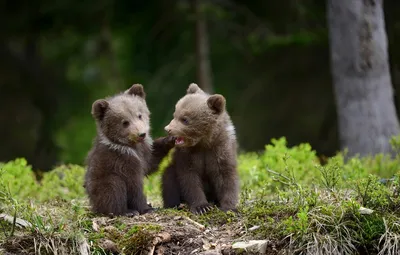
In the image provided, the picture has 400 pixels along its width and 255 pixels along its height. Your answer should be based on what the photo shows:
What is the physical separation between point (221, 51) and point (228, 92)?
0.91 m

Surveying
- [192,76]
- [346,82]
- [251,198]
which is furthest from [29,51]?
[251,198]

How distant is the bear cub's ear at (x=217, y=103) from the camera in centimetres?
705

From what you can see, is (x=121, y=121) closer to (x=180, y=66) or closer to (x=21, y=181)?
(x=21, y=181)

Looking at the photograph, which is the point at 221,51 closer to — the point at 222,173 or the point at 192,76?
the point at 192,76

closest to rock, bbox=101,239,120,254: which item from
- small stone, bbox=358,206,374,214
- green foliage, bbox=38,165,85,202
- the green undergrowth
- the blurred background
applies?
the green undergrowth

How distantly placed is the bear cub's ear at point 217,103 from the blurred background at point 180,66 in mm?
7907

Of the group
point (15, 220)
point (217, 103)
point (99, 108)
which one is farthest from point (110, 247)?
point (217, 103)

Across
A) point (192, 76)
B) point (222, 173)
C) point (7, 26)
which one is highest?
point (7, 26)

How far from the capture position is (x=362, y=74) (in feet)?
36.7

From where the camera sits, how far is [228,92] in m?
17.7

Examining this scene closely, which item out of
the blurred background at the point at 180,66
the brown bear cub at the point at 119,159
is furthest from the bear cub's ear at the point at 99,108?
the blurred background at the point at 180,66

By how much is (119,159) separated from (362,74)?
208 inches

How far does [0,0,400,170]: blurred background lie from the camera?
16.0 metres

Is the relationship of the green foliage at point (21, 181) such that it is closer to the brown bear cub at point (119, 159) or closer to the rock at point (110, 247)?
the brown bear cub at point (119, 159)
